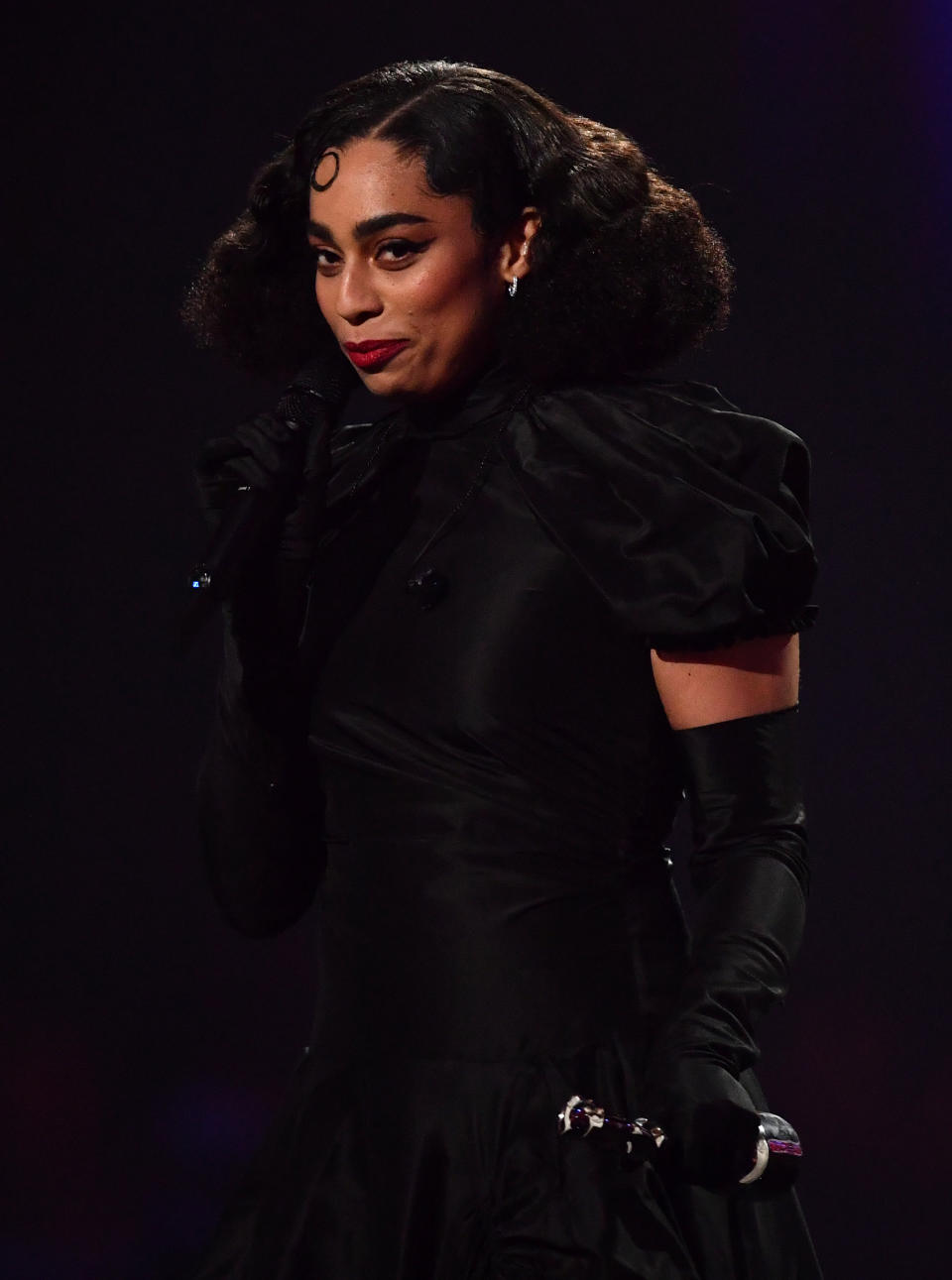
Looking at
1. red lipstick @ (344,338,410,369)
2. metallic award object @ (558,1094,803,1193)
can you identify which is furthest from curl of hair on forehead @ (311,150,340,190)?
metallic award object @ (558,1094,803,1193)

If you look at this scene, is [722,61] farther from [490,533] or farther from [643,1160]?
[643,1160]

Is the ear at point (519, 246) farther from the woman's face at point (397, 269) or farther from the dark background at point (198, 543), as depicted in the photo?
the dark background at point (198, 543)

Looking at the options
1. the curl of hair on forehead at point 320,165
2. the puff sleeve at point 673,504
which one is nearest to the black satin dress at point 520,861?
the puff sleeve at point 673,504

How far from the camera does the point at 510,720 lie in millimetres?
1089

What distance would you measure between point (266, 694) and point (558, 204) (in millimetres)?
396

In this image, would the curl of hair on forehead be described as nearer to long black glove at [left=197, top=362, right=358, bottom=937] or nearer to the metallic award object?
long black glove at [left=197, top=362, right=358, bottom=937]

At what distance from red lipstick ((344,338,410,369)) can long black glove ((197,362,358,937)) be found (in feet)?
0.13

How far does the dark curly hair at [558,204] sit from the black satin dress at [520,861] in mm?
61

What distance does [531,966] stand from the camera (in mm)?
1068

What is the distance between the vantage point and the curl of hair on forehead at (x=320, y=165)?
118cm

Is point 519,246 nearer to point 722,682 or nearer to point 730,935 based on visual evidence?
point 722,682

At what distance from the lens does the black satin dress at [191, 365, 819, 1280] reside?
102 centimetres

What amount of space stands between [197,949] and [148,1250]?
38 centimetres

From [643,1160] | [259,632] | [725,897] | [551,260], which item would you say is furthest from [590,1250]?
[551,260]
